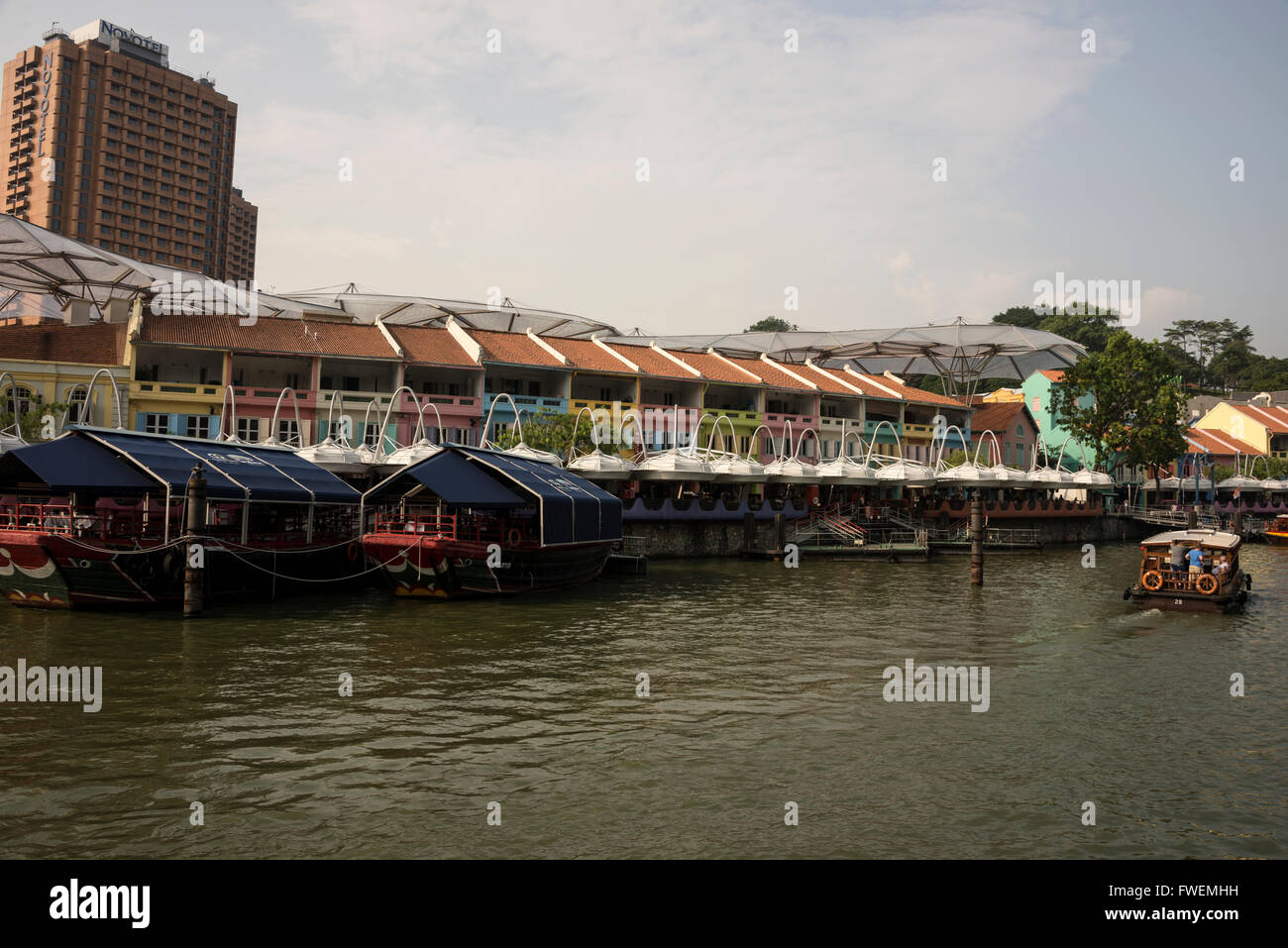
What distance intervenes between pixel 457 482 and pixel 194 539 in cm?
781

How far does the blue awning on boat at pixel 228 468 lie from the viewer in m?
26.1

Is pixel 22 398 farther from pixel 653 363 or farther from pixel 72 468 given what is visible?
pixel 653 363

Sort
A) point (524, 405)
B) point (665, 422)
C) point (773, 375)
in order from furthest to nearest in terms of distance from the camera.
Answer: point (773, 375) → point (665, 422) → point (524, 405)

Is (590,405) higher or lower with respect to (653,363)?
lower

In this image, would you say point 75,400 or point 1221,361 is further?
point 1221,361

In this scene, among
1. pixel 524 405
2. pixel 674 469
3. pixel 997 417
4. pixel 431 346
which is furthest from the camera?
pixel 997 417

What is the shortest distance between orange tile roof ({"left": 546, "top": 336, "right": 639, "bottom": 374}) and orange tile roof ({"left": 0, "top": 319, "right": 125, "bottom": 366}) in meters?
24.9

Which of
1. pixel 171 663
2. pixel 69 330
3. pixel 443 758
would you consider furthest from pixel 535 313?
pixel 443 758

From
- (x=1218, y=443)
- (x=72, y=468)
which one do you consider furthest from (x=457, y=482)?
(x=1218, y=443)

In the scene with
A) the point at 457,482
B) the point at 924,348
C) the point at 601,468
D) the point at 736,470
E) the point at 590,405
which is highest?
the point at 924,348

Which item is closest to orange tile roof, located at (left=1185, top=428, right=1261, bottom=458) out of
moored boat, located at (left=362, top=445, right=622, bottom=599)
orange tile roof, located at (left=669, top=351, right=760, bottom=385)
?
orange tile roof, located at (left=669, top=351, right=760, bottom=385)

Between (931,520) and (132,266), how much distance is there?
171 feet

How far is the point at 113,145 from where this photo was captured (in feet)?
413

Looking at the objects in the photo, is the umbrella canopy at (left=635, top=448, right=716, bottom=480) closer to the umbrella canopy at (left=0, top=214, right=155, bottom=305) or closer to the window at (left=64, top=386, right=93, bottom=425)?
the window at (left=64, top=386, right=93, bottom=425)
